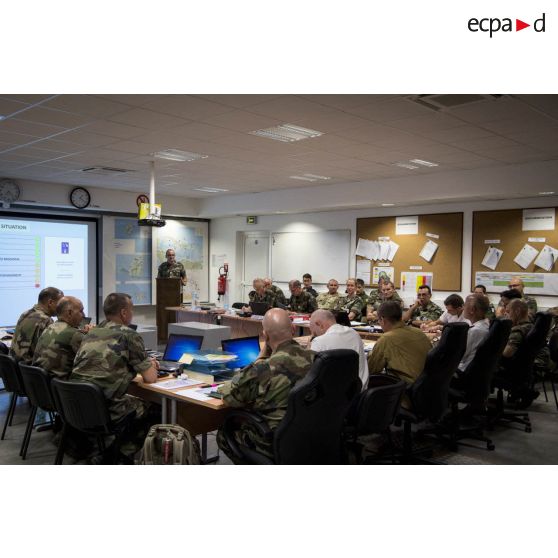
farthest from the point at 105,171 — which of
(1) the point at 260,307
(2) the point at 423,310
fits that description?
(2) the point at 423,310

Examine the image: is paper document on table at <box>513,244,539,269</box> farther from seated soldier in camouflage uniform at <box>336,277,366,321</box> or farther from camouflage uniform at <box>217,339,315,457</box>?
camouflage uniform at <box>217,339,315,457</box>

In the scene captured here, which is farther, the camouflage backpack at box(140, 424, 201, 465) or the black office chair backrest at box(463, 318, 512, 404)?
the black office chair backrest at box(463, 318, 512, 404)

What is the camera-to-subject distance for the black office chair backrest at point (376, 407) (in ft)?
10.8

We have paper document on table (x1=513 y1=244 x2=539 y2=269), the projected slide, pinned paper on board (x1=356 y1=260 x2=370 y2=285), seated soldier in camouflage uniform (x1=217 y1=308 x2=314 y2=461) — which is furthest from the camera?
pinned paper on board (x1=356 y1=260 x2=370 y2=285)

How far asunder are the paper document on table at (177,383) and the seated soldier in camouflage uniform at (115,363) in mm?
79

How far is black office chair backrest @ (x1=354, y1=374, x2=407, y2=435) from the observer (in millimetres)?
3307

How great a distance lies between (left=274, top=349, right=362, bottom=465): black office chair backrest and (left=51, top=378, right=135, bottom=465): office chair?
129cm

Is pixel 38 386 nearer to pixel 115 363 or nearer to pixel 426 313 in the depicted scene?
pixel 115 363

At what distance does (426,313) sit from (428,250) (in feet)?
5.62

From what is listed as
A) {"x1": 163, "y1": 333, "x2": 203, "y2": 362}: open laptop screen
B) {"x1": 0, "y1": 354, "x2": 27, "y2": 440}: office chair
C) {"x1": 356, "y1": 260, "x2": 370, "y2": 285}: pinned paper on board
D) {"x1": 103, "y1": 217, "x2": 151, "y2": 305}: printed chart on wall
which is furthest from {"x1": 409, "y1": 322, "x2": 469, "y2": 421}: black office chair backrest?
{"x1": 103, "y1": 217, "x2": 151, "y2": 305}: printed chart on wall

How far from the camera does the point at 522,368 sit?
16.6ft

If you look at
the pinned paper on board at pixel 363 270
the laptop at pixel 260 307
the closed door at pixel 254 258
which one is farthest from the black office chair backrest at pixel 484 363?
the closed door at pixel 254 258

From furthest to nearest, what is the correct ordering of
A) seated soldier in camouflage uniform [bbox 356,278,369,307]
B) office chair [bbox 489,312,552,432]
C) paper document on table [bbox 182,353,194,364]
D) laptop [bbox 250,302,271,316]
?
seated soldier in camouflage uniform [bbox 356,278,369,307] → laptop [bbox 250,302,271,316] → office chair [bbox 489,312,552,432] → paper document on table [bbox 182,353,194,364]
